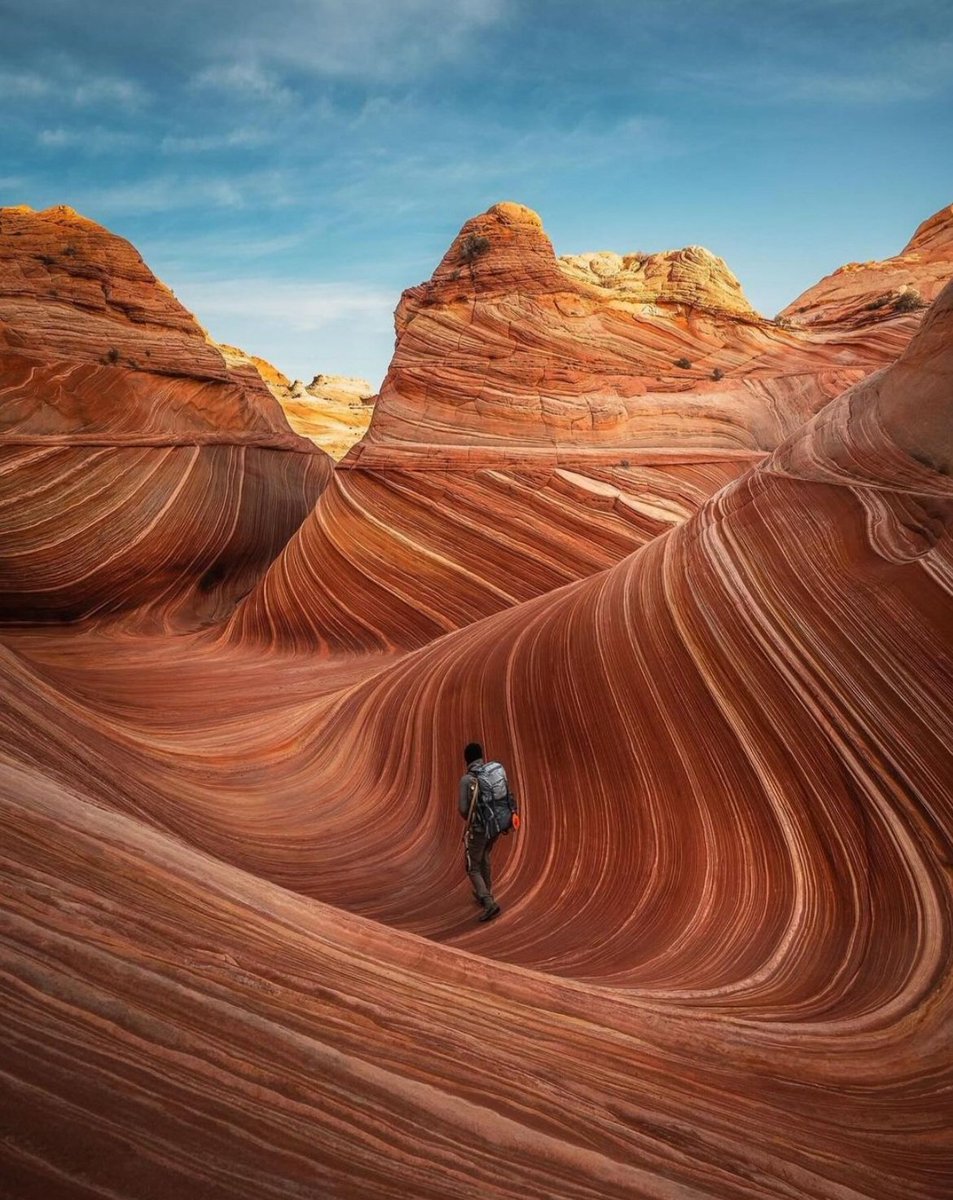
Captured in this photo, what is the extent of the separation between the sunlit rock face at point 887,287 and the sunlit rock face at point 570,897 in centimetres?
1180

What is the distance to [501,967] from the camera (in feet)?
8.99

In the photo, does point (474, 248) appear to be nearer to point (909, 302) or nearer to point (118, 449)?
point (118, 449)

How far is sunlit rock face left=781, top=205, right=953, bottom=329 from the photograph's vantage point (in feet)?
48.4

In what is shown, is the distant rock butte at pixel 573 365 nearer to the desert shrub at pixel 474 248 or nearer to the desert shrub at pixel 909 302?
the desert shrub at pixel 474 248

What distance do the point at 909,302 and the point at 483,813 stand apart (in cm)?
1511

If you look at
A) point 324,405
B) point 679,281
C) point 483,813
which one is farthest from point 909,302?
point 324,405

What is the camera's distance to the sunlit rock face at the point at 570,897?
61.4 inches

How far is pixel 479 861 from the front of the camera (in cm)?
436

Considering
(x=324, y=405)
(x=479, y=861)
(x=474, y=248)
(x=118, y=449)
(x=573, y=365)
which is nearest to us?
(x=479, y=861)

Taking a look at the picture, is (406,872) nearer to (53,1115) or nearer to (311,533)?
(53,1115)

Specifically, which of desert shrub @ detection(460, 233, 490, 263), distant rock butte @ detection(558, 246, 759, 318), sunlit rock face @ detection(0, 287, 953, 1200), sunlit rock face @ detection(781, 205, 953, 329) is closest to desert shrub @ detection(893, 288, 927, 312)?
sunlit rock face @ detection(781, 205, 953, 329)

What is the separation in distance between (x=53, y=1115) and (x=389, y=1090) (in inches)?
29.2

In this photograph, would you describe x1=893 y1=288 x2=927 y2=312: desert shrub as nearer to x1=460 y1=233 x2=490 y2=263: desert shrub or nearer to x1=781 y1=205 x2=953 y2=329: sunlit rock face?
x1=781 y1=205 x2=953 y2=329: sunlit rock face

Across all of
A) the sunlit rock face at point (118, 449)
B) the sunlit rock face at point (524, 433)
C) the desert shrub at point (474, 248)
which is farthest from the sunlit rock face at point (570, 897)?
the desert shrub at point (474, 248)
